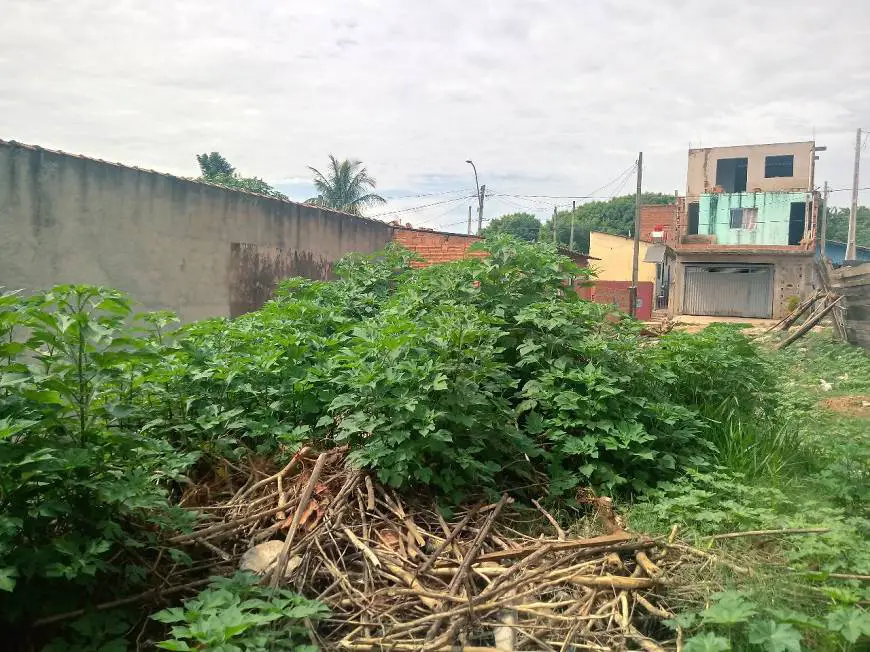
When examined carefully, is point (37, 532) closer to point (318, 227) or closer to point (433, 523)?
point (433, 523)

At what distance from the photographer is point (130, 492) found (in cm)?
264

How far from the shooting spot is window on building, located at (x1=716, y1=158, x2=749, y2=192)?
33.3 metres

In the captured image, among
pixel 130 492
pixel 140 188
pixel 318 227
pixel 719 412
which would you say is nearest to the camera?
pixel 130 492

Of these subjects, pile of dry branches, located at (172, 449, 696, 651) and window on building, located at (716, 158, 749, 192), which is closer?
pile of dry branches, located at (172, 449, 696, 651)

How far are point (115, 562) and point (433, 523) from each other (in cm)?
163

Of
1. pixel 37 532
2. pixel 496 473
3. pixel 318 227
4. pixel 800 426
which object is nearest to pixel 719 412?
pixel 800 426

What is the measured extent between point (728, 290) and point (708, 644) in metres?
27.6

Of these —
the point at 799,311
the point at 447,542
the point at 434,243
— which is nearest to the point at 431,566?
the point at 447,542

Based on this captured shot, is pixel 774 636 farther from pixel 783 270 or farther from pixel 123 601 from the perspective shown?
pixel 783 270

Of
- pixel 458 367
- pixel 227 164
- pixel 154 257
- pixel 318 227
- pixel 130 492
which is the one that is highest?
pixel 227 164

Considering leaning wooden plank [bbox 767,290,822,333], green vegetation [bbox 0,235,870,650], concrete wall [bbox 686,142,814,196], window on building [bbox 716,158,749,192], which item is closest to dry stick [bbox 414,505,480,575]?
green vegetation [bbox 0,235,870,650]

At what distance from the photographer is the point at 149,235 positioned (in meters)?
9.23

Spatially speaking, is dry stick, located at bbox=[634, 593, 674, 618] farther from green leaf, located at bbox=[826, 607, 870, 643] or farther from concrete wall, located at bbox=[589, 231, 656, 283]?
concrete wall, located at bbox=[589, 231, 656, 283]

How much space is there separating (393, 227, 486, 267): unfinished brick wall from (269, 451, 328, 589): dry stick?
8.36 meters
